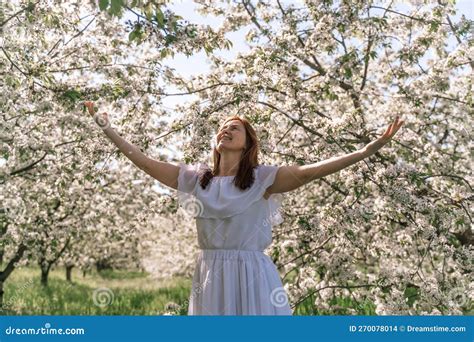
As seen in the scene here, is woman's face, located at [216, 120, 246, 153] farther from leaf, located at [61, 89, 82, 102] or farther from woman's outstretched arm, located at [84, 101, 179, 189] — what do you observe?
leaf, located at [61, 89, 82, 102]

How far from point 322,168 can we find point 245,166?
0.50 m

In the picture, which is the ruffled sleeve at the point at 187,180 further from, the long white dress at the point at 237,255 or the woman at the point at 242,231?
the long white dress at the point at 237,255

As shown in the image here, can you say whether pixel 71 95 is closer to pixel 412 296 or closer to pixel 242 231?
pixel 242 231

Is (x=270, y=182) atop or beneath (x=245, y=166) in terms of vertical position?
beneath

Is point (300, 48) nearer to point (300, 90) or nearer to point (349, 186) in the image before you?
point (300, 90)

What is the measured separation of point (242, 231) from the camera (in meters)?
3.23

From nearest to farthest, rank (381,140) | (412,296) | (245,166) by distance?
(381,140)
(245,166)
(412,296)

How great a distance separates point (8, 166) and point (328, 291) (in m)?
4.79

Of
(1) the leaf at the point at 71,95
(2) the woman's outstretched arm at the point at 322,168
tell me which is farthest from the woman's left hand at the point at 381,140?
(1) the leaf at the point at 71,95

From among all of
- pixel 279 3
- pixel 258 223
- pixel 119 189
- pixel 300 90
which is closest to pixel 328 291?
pixel 300 90

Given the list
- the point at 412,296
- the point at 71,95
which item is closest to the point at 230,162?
the point at 71,95

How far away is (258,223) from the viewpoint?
328 cm

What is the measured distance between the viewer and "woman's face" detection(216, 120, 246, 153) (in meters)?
3.45

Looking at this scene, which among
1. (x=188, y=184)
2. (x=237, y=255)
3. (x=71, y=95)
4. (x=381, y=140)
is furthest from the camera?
(x=71, y=95)
